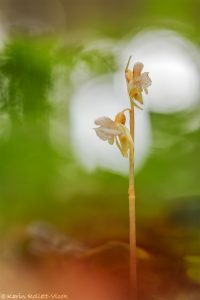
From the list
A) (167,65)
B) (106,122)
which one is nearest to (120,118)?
(106,122)

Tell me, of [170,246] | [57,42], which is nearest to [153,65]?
[57,42]

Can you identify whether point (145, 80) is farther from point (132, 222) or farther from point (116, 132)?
point (132, 222)

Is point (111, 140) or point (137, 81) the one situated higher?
point (137, 81)

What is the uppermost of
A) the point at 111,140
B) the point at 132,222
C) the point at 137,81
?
→ the point at 137,81

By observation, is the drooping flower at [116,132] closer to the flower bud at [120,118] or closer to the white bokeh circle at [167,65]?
the flower bud at [120,118]

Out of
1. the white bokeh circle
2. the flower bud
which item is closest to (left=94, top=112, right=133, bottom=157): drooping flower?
the flower bud

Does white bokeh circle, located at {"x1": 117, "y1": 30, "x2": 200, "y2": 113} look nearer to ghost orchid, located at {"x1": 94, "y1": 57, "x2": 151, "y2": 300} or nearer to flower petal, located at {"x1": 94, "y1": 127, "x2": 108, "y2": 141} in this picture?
ghost orchid, located at {"x1": 94, "y1": 57, "x2": 151, "y2": 300}

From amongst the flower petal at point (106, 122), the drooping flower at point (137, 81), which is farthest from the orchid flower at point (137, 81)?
the flower petal at point (106, 122)
